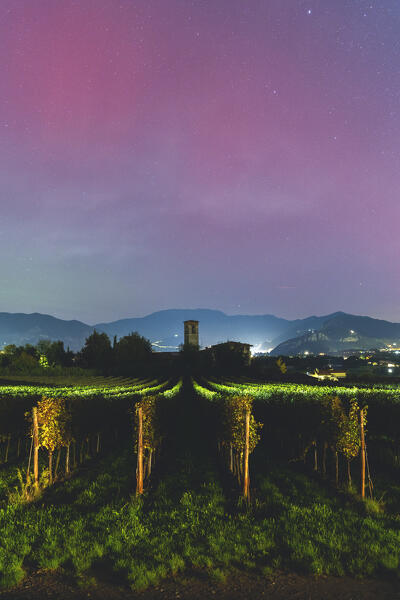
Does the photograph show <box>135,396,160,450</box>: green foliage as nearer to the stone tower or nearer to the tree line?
the tree line

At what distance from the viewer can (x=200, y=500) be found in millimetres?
10609

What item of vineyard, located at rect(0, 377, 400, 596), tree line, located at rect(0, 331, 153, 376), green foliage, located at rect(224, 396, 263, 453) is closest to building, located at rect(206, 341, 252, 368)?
tree line, located at rect(0, 331, 153, 376)

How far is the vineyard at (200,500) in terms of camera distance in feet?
23.4

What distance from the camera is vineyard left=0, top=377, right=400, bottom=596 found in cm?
712

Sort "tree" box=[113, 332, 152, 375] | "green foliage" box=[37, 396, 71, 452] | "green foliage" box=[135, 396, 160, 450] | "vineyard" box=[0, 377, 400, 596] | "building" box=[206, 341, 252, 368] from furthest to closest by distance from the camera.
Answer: "building" box=[206, 341, 252, 368] < "tree" box=[113, 332, 152, 375] < "green foliage" box=[135, 396, 160, 450] < "green foliage" box=[37, 396, 71, 452] < "vineyard" box=[0, 377, 400, 596]

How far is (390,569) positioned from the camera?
6770mm

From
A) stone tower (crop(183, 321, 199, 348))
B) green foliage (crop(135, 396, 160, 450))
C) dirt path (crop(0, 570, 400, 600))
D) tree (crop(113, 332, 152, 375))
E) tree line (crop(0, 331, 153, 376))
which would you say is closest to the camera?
dirt path (crop(0, 570, 400, 600))

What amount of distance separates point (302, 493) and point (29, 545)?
901cm

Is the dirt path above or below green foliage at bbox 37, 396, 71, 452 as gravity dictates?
below

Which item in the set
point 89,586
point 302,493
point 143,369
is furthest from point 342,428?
point 143,369

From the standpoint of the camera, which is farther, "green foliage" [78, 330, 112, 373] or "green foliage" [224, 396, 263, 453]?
"green foliage" [78, 330, 112, 373]

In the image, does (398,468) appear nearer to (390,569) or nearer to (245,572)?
(390,569)

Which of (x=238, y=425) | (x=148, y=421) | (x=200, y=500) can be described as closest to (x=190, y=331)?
(x=148, y=421)

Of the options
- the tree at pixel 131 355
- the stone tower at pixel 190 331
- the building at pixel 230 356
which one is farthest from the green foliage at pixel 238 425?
the stone tower at pixel 190 331
